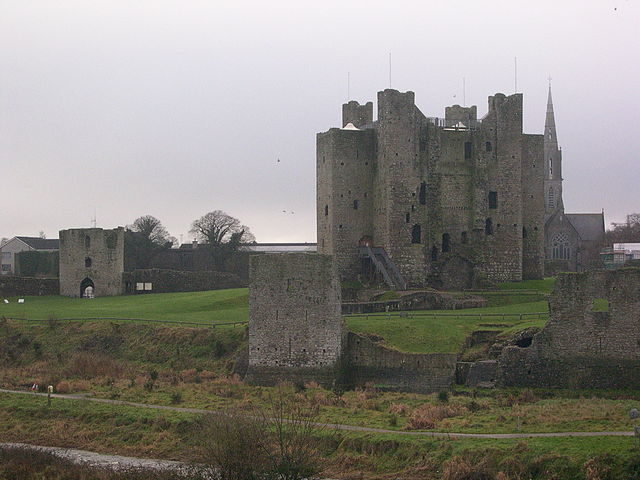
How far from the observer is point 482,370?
114 feet

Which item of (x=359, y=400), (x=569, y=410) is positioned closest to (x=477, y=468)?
(x=569, y=410)

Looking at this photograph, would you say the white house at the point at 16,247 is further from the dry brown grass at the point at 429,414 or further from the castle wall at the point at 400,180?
the dry brown grass at the point at 429,414

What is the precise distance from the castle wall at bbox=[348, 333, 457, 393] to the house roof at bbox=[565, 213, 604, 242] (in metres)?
63.7

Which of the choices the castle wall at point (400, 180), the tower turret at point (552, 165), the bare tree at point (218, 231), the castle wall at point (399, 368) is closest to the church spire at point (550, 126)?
the tower turret at point (552, 165)

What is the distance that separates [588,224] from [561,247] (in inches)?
349

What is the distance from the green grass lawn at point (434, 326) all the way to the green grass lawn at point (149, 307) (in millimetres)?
7184

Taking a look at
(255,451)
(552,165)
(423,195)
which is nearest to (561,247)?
(552,165)

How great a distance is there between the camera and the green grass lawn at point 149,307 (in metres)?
47.2

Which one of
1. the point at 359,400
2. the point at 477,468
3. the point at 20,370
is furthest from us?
the point at 20,370

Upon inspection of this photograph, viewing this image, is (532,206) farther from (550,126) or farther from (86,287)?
(550,126)

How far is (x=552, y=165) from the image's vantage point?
393 feet

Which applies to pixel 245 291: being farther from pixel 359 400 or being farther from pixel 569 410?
pixel 569 410

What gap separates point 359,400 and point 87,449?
868cm

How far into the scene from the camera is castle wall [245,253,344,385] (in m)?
36.1
